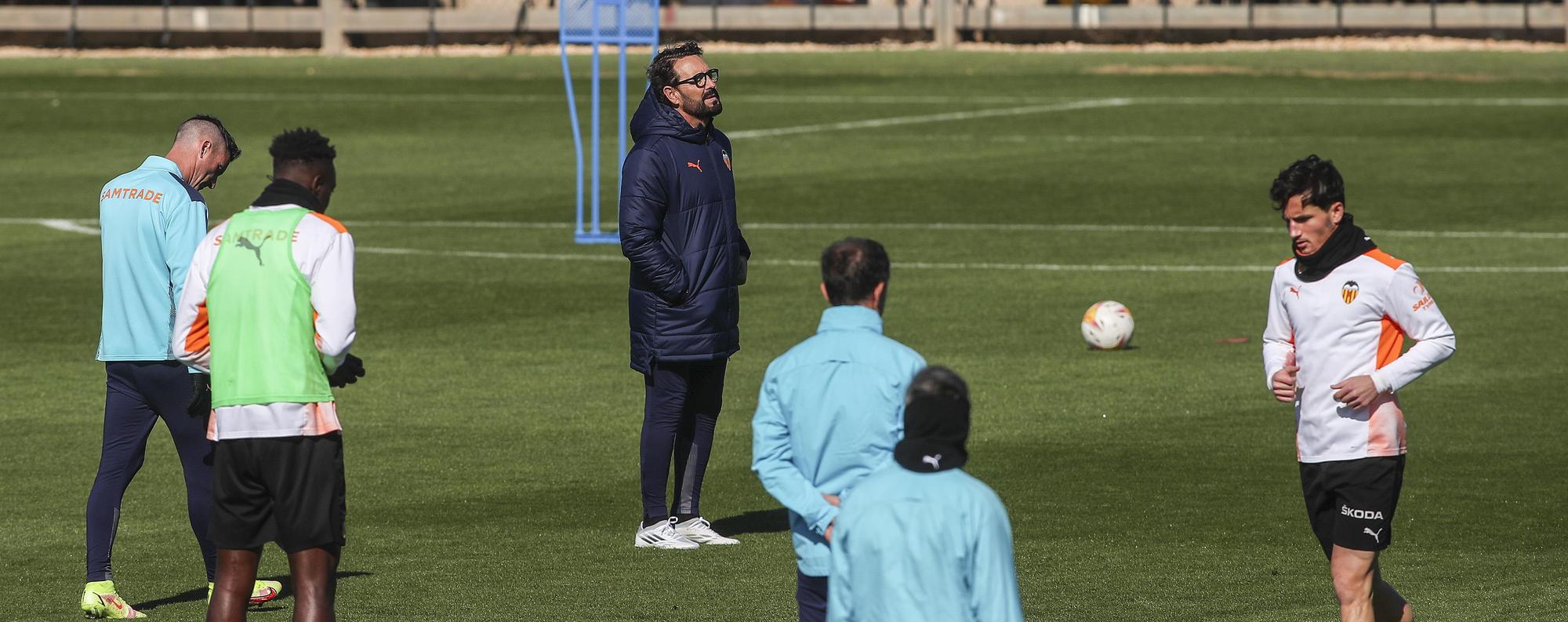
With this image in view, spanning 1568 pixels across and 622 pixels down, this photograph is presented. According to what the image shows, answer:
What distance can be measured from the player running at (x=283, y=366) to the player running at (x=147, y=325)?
125 centimetres

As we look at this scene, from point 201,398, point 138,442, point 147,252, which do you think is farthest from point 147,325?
point 201,398

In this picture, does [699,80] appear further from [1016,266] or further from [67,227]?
[67,227]

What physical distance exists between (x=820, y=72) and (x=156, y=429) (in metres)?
33.3

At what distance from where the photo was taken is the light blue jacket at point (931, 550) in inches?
219

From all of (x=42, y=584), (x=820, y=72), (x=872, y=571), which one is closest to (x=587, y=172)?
(x=820, y=72)

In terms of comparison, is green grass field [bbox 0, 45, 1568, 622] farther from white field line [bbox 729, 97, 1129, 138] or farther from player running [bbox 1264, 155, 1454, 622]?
player running [bbox 1264, 155, 1454, 622]

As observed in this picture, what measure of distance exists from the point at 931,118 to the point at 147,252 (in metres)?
29.8

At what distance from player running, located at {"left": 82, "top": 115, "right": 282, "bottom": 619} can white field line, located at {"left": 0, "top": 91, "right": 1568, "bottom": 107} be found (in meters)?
31.6

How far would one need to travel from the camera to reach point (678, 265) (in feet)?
33.8

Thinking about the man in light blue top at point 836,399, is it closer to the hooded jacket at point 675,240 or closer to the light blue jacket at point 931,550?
the light blue jacket at point 931,550

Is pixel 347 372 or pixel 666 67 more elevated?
pixel 666 67

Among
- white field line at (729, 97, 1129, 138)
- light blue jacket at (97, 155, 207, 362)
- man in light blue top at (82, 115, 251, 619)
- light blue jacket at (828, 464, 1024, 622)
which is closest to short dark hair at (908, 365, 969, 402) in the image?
light blue jacket at (828, 464, 1024, 622)

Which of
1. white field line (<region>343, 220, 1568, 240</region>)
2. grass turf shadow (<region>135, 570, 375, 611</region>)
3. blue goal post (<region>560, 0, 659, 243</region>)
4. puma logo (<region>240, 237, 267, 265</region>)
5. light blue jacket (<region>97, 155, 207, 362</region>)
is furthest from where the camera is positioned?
white field line (<region>343, 220, 1568, 240</region>)

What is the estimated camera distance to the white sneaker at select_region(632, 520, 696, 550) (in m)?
10.5
